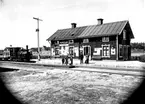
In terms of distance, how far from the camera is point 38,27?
2312cm

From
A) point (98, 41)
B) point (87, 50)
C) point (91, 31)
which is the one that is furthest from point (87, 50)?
point (91, 31)

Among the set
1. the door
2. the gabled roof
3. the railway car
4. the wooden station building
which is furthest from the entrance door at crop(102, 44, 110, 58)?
the railway car

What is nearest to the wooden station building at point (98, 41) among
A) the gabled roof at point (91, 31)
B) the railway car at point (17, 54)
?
the gabled roof at point (91, 31)

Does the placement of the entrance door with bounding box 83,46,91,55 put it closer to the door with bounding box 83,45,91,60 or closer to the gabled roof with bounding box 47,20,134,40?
the door with bounding box 83,45,91,60

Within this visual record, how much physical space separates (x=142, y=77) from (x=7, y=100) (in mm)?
7628

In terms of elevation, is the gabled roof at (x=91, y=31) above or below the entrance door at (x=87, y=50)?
above

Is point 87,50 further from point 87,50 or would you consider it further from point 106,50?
point 106,50

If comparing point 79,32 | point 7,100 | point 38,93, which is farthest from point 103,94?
point 79,32

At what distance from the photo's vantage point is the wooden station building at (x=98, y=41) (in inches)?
854

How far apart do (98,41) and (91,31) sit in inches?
118

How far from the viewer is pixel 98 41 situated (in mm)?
23344

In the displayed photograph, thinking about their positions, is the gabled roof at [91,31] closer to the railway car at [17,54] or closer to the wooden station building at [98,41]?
the wooden station building at [98,41]

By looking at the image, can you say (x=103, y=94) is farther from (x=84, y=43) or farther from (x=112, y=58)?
(x=84, y=43)

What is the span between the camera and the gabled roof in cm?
2214
